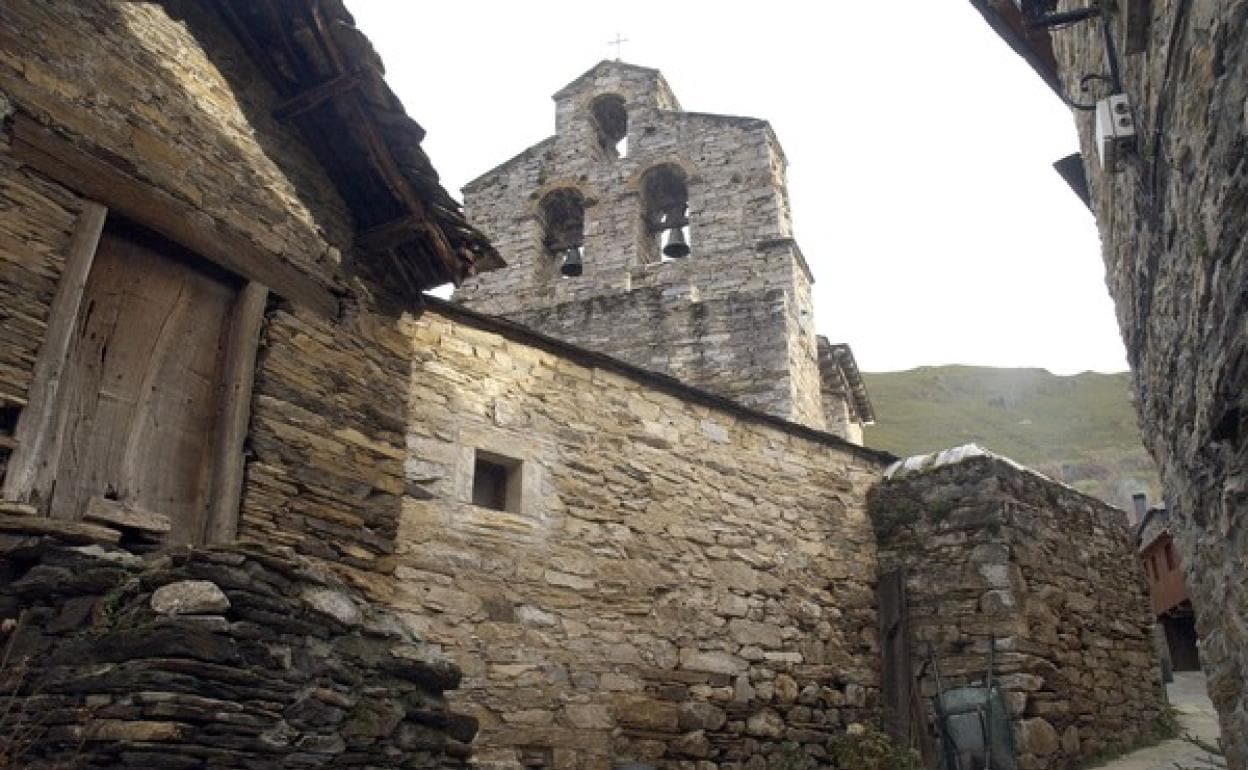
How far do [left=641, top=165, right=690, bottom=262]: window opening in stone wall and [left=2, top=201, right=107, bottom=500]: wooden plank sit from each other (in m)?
9.75

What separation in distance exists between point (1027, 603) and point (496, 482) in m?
4.44

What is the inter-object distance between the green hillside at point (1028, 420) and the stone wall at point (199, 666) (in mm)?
38456

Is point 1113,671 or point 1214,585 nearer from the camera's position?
→ point 1214,585

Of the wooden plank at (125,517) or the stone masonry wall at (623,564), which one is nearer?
the wooden plank at (125,517)

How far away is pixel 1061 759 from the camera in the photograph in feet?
25.1

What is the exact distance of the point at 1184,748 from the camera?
8.41 m

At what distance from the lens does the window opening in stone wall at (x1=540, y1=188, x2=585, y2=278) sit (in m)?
Result: 14.5

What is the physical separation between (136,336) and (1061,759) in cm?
707

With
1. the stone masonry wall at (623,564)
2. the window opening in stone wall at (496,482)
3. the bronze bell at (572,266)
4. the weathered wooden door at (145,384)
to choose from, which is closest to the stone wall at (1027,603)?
the stone masonry wall at (623,564)

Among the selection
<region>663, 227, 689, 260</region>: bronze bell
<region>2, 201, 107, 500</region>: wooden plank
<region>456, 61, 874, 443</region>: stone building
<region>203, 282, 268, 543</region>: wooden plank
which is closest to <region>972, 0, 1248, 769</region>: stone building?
<region>203, 282, 268, 543</region>: wooden plank

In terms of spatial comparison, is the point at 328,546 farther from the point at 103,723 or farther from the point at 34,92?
the point at 34,92

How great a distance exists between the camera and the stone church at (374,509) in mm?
3746

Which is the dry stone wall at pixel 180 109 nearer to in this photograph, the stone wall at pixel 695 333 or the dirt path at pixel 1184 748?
the dirt path at pixel 1184 748

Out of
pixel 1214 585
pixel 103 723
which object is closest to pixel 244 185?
pixel 103 723
